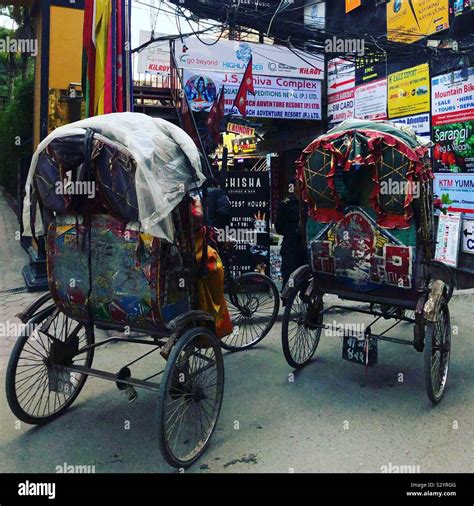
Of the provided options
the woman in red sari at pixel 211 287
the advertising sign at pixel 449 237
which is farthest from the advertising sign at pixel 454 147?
the woman in red sari at pixel 211 287

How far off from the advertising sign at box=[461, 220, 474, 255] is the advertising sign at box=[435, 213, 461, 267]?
0.09 m

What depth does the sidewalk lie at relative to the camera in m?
5.60

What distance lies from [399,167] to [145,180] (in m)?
2.03

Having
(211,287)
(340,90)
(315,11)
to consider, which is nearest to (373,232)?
(211,287)

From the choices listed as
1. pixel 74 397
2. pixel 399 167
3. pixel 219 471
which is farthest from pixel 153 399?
pixel 399 167

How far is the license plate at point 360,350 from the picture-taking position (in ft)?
13.9

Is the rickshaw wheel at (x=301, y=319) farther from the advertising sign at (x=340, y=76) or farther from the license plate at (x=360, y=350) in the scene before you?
the advertising sign at (x=340, y=76)

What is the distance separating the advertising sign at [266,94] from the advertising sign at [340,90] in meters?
0.33

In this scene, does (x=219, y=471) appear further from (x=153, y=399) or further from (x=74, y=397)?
(x=74, y=397)

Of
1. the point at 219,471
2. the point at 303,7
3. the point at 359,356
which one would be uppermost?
the point at 303,7
